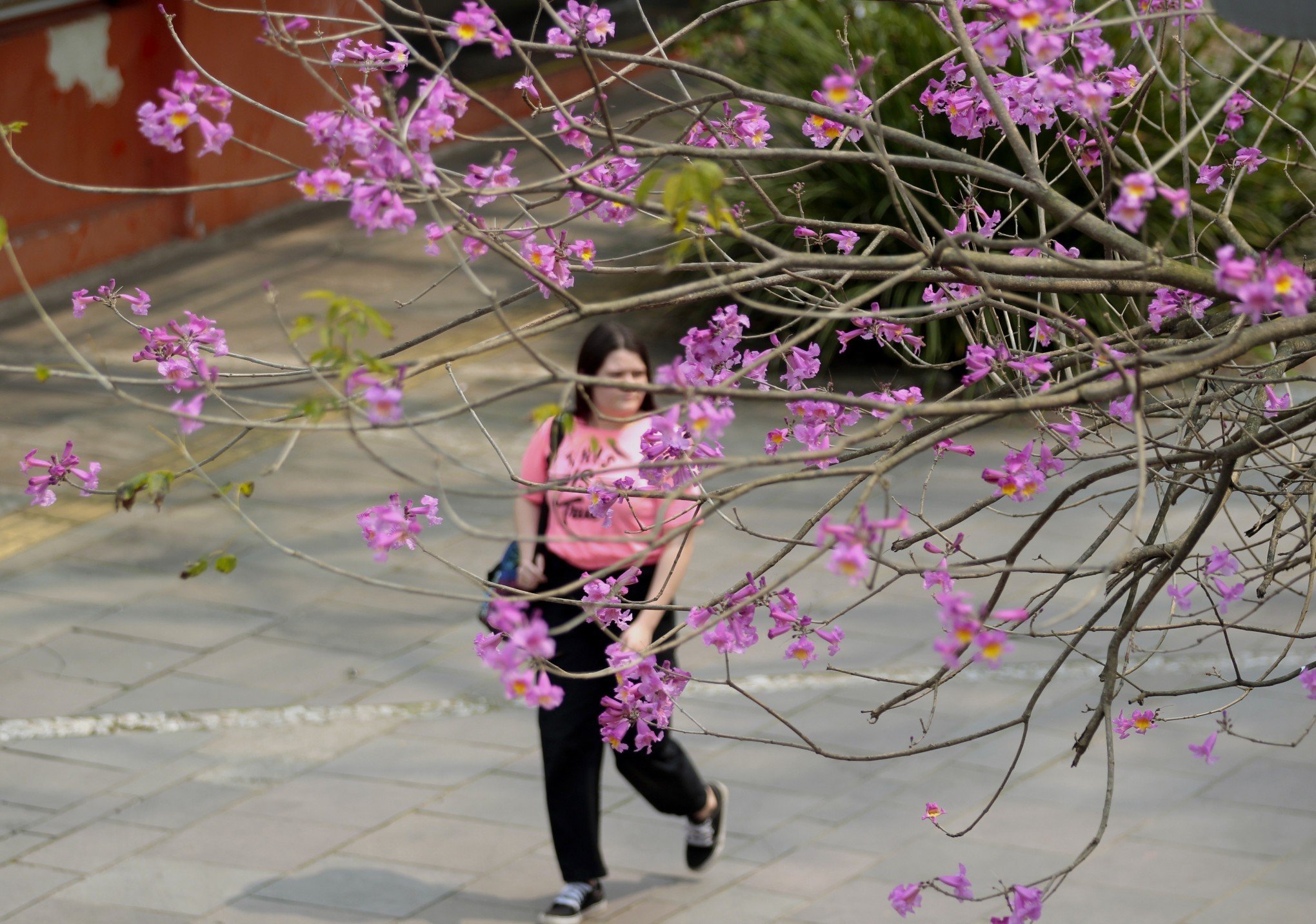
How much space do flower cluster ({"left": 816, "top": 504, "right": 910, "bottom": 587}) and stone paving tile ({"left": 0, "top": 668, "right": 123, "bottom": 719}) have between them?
4.17 metres

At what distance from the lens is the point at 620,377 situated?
4.11 m

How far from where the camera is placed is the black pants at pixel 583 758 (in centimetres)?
415

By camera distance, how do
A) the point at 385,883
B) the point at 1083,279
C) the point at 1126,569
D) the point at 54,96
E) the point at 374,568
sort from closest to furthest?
1. the point at 1083,279
2. the point at 1126,569
3. the point at 385,883
4. the point at 374,568
5. the point at 54,96

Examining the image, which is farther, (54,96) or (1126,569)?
(54,96)

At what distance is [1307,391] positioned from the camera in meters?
6.92

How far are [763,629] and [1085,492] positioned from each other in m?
1.81

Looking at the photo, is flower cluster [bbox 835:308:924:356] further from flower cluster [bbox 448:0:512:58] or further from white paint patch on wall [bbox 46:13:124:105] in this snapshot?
white paint patch on wall [bbox 46:13:124:105]

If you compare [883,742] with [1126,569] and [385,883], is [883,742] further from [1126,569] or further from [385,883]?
[1126,569]

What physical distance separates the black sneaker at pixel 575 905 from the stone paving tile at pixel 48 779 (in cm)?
155

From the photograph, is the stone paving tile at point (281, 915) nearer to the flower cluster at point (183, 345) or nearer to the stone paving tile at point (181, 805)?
the stone paving tile at point (181, 805)

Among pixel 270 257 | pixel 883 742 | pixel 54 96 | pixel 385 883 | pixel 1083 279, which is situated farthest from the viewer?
pixel 270 257

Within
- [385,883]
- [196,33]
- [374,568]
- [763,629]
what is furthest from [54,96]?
[385,883]

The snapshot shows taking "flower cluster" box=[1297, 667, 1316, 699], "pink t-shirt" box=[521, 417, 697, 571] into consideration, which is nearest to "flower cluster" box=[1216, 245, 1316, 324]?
"flower cluster" box=[1297, 667, 1316, 699]

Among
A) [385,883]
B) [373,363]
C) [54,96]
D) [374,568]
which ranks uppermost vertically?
[54,96]
